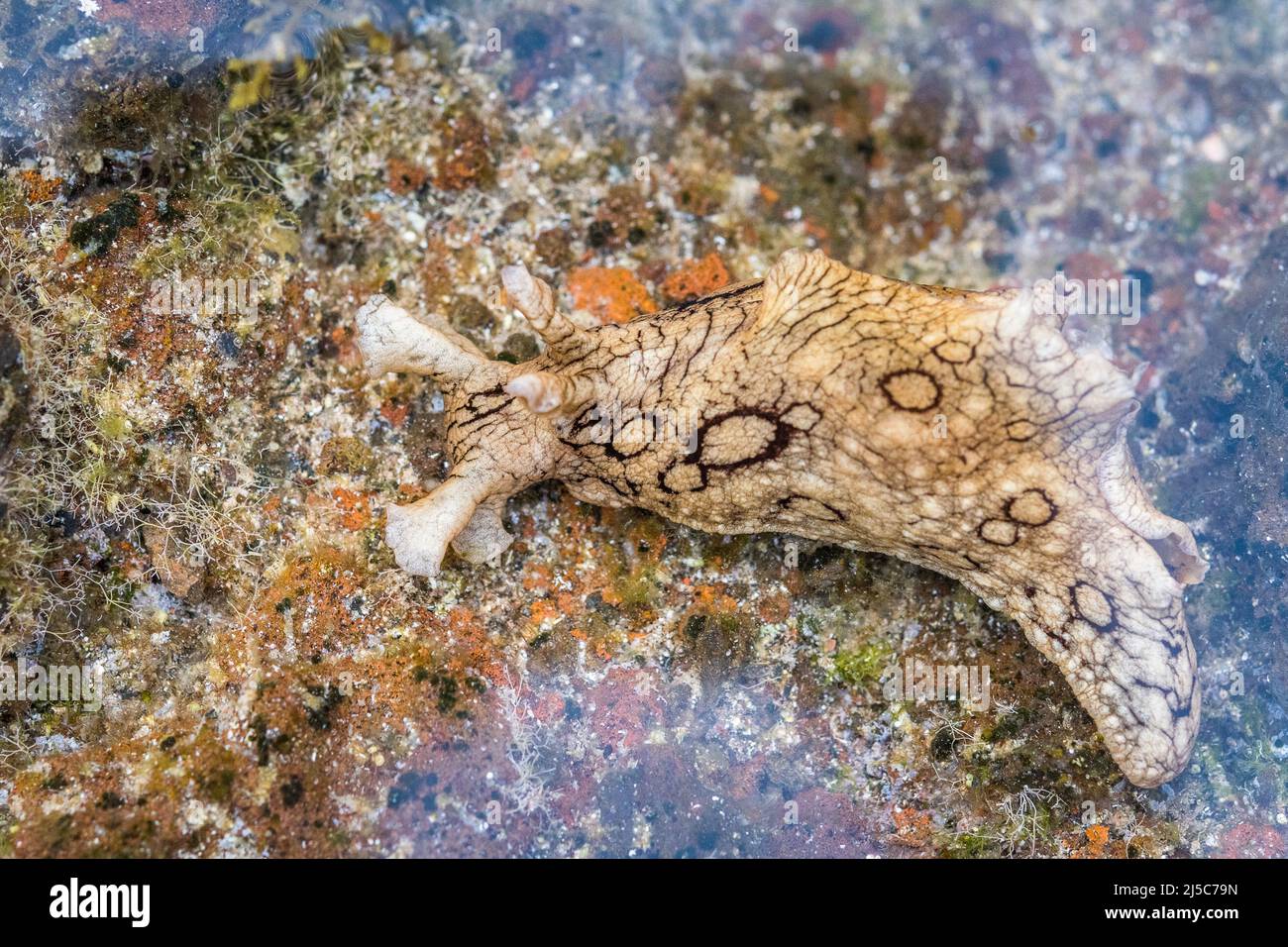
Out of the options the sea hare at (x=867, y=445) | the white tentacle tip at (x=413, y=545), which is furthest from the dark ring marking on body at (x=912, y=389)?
the white tentacle tip at (x=413, y=545)

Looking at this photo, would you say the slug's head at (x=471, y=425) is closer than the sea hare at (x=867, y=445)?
No

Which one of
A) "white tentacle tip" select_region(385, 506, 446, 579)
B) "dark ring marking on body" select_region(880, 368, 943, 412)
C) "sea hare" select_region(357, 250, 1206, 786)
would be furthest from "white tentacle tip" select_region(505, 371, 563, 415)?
"dark ring marking on body" select_region(880, 368, 943, 412)

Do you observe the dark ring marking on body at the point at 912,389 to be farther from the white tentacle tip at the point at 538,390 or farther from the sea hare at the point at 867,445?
the white tentacle tip at the point at 538,390

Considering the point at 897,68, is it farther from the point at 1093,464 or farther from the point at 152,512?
the point at 152,512

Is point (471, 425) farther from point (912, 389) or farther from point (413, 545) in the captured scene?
point (912, 389)

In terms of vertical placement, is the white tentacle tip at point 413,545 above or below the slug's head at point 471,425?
below

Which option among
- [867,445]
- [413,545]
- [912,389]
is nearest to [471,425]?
[413,545]

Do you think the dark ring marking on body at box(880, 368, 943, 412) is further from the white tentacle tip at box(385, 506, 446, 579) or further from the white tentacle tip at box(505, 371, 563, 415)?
the white tentacle tip at box(385, 506, 446, 579)

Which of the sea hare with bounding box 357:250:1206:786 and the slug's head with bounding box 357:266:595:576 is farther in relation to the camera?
the slug's head with bounding box 357:266:595:576

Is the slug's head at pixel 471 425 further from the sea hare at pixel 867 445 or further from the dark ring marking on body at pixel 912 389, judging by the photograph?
the dark ring marking on body at pixel 912 389
